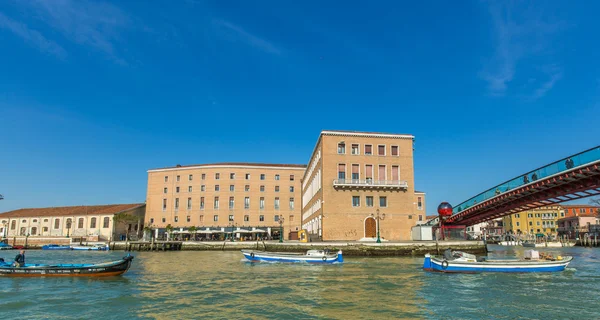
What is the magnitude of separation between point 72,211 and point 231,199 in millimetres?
27862

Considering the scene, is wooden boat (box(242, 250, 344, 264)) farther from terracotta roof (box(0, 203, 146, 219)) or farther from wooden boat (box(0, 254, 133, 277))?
terracotta roof (box(0, 203, 146, 219))

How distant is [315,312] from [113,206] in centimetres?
6671

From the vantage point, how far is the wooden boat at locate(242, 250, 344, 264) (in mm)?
25891

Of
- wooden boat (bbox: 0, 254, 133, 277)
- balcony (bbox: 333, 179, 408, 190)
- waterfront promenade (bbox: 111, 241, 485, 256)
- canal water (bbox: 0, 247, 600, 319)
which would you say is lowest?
canal water (bbox: 0, 247, 600, 319)

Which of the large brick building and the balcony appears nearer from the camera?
the balcony

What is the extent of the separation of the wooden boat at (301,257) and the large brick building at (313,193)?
1179cm

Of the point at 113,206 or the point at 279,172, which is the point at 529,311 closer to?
the point at 279,172

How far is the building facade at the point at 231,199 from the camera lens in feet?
208

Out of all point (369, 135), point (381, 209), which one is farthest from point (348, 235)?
point (369, 135)

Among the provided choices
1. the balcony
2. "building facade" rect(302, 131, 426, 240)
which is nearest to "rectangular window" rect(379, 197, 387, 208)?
"building facade" rect(302, 131, 426, 240)

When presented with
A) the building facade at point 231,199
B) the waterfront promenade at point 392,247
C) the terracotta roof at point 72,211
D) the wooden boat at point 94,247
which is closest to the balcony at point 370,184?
the waterfront promenade at point 392,247

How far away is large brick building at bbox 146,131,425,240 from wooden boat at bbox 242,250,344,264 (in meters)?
11.8

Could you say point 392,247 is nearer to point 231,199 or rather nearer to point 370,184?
point 370,184

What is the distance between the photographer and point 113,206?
70.2 m
